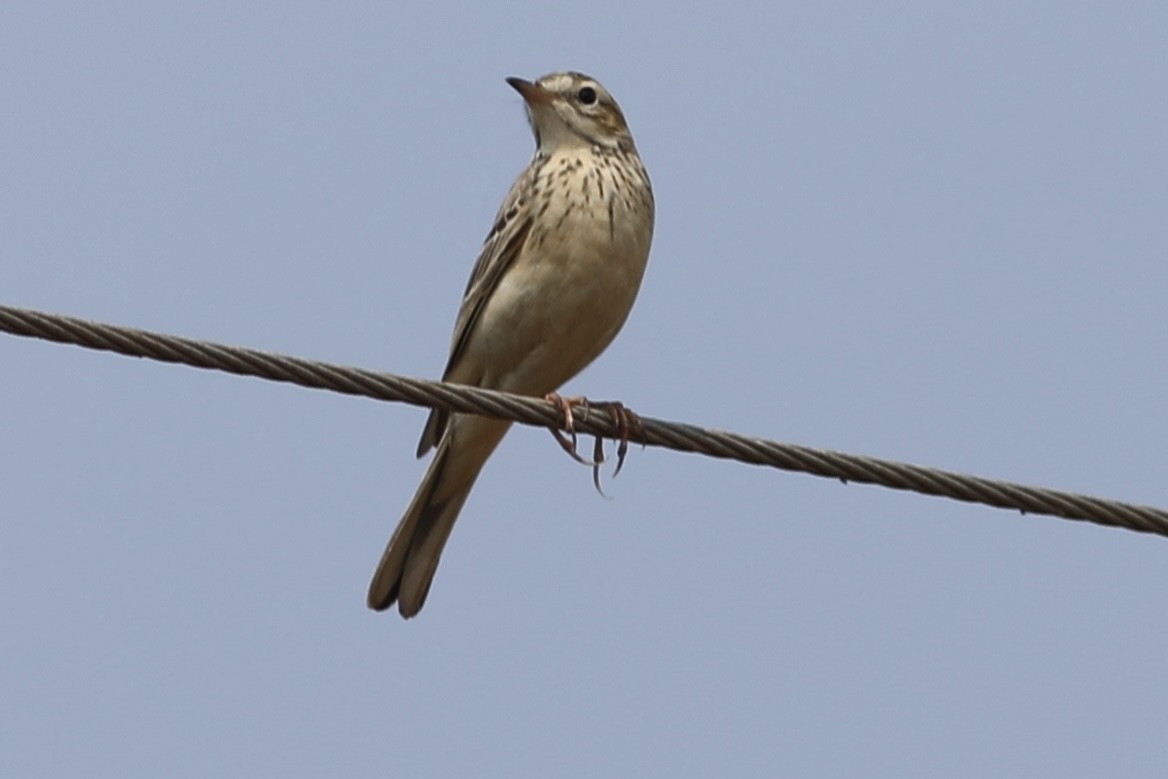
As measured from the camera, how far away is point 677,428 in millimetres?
6277

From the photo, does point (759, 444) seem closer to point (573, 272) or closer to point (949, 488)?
point (949, 488)

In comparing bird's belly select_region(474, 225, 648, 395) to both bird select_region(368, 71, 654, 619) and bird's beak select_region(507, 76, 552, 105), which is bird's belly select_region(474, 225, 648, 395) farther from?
bird's beak select_region(507, 76, 552, 105)

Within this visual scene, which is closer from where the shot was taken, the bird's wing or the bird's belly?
the bird's belly

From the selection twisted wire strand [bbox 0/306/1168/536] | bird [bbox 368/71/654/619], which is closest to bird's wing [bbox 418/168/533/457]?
bird [bbox 368/71/654/619]

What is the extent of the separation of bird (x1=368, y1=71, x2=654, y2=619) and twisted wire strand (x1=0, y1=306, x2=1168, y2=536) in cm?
183

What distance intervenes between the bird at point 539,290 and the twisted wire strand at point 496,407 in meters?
1.83

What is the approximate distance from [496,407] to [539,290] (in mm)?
2037

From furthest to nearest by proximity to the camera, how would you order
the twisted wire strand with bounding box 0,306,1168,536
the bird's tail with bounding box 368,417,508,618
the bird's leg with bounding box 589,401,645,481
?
the bird's tail with bounding box 368,417,508,618 → the bird's leg with bounding box 589,401,645,481 → the twisted wire strand with bounding box 0,306,1168,536

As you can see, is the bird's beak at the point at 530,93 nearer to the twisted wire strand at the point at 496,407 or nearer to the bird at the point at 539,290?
the bird at the point at 539,290

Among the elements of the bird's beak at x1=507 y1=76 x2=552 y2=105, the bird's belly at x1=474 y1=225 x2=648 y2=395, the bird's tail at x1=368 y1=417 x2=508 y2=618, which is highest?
the bird's beak at x1=507 y1=76 x2=552 y2=105

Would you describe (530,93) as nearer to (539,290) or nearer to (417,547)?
(539,290)

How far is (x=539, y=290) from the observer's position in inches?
315

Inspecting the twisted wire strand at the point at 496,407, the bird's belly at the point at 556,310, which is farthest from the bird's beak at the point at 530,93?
the twisted wire strand at the point at 496,407

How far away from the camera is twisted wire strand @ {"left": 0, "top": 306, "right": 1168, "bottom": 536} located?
5.21 m
